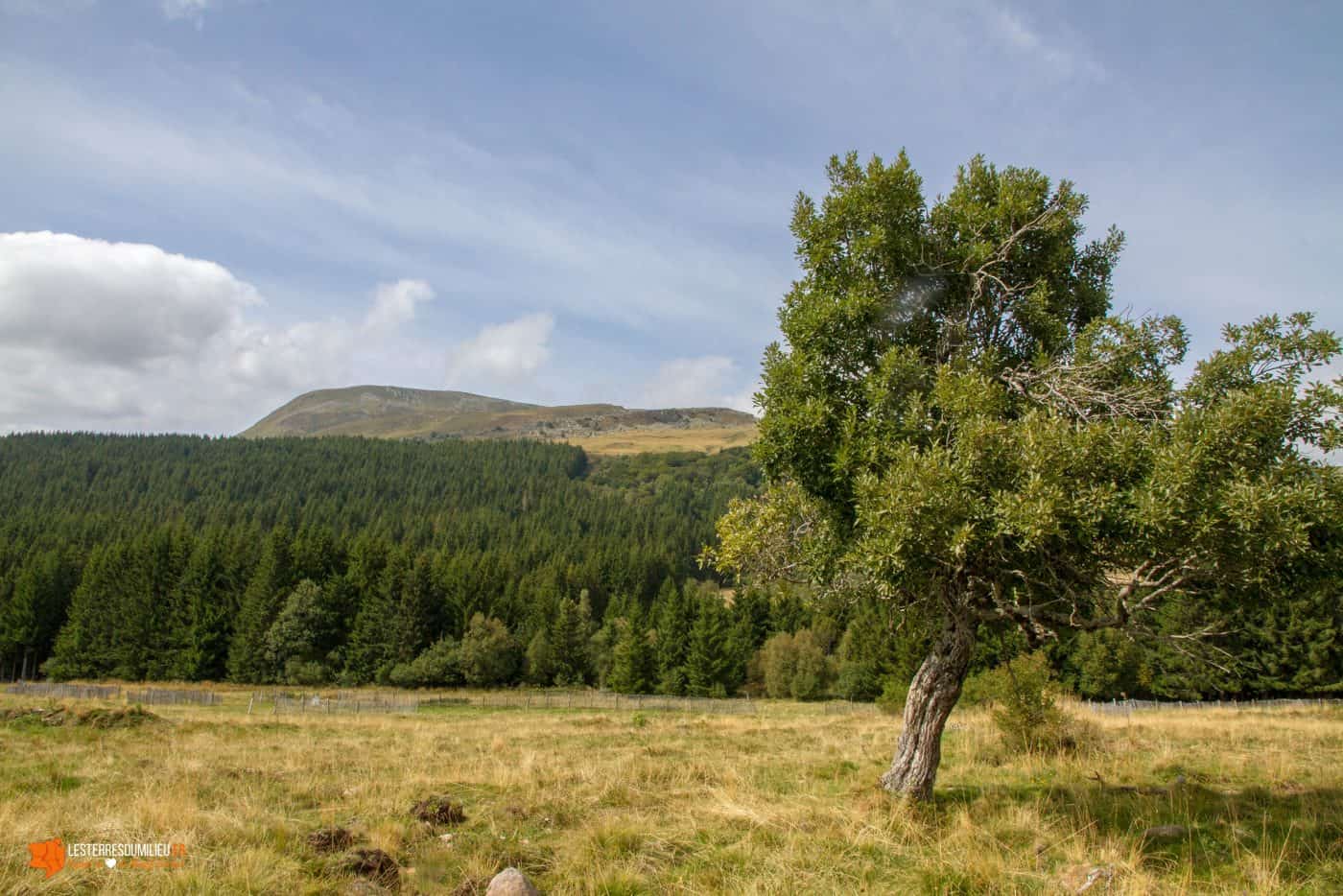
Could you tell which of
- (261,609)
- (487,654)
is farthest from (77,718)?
(261,609)

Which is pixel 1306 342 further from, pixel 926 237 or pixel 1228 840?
pixel 1228 840

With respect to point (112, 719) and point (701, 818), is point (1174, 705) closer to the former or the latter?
point (701, 818)

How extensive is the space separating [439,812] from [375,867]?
8.02 feet

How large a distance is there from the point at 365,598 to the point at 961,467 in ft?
288

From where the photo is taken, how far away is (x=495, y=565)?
98.7m

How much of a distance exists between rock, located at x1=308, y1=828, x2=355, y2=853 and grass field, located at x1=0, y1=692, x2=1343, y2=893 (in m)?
0.16

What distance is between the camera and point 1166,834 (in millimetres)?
9922

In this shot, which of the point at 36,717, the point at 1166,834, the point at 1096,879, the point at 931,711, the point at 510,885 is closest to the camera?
the point at 510,885

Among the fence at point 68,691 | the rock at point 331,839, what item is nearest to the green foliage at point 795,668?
the fence at point 68,691

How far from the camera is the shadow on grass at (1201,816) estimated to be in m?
8.95

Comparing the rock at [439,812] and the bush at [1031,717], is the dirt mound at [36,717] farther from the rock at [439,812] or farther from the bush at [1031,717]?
the bush at [1031,717]

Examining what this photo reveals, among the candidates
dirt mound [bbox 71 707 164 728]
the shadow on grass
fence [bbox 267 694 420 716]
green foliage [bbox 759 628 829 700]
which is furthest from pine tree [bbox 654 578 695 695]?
the shadow on grass

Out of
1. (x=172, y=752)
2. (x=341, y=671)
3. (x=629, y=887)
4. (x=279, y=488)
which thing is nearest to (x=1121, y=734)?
(x=629, y=887)

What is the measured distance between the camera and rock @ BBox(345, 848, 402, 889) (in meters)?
8.12
